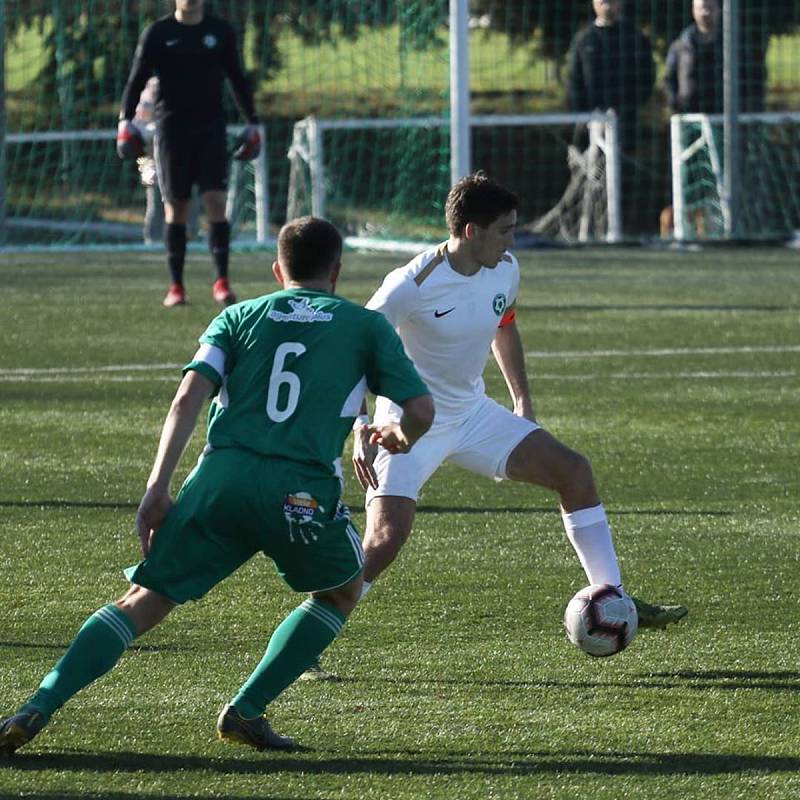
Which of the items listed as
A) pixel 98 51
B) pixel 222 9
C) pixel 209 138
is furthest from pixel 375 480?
pixel 222 9

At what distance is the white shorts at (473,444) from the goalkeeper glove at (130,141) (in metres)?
8.29

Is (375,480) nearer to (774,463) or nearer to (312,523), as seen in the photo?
(312,523)

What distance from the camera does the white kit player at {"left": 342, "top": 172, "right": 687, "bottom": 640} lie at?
571cm

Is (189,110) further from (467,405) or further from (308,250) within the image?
(308,250)

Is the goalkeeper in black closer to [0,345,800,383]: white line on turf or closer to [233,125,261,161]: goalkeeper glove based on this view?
[233,125,261,161]: goalkeeper glove

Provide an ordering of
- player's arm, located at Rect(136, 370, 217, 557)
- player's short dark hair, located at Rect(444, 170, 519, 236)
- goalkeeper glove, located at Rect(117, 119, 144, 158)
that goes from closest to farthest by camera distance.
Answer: player's arm, located at Rect(136, 370, 217, 557) < player's short dark hair, located at Rect(444, 170, 519, 236) < goalkeeper glove, located at Rect(117, 119, 144, 158)

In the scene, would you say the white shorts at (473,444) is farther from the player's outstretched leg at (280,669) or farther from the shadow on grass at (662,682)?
the player's outstretched leg at (280,669)

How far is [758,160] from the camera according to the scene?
21.5m

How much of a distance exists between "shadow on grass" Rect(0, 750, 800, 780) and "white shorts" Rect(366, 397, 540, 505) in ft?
3.93

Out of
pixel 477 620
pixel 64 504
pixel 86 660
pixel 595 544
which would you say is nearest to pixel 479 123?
pixel 64 504

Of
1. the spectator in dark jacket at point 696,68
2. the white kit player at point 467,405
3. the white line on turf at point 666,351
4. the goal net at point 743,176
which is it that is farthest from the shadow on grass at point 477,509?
the spectator in dark jacket at point 696,68

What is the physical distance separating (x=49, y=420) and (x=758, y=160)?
13013mm

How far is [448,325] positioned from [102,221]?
53.2ft

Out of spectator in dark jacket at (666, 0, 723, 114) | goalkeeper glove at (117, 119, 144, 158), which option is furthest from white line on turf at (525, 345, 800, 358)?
spectator in dark jacket at (666, 0, 723, 114)
